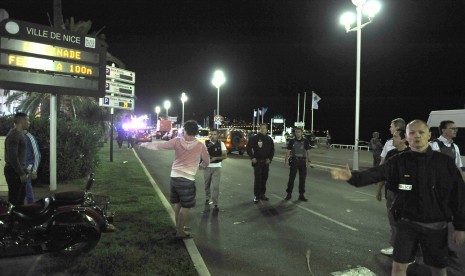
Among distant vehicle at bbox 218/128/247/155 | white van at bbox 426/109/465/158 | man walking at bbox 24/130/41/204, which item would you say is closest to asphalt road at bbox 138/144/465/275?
man walking at bbox 24/130/41/204

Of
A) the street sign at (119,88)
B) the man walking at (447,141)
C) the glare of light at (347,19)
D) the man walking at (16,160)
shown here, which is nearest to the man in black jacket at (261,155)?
the man walking at (447,141)

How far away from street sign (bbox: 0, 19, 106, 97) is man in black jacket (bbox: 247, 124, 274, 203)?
4.05 metres

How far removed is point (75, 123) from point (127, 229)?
22.5 ft

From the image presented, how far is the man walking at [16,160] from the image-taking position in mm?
6246

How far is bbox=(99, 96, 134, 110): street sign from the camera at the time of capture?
17.5 m

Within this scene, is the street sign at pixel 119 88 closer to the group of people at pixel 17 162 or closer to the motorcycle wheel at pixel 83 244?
the group of people at pixel 17 162

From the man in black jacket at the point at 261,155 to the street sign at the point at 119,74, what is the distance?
948 cm

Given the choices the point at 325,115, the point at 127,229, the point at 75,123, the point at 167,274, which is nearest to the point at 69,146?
the point at 75,123

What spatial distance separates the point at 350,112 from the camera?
→ 115562 mm

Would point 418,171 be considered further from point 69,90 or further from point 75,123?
point 75,123

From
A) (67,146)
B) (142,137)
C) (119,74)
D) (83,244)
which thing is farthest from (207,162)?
(142,137)

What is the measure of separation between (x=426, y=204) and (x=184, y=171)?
3.52 metres

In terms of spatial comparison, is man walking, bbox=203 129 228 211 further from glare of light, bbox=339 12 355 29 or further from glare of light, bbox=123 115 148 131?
glare of light, bbox=123 115 148 131

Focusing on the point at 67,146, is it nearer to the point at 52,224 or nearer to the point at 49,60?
the point at 49,60
